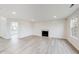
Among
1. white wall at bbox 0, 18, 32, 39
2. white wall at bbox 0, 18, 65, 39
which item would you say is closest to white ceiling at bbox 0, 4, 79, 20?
white wall at bbox 0, 18, 32, 39

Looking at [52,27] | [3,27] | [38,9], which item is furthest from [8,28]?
[52,27]

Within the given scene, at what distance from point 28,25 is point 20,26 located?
1.85 m

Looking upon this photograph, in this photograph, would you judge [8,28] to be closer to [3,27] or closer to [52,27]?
[3,27]

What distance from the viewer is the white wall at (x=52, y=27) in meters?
9.04

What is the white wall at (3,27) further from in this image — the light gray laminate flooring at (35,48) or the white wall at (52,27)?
the white wall at (52,27)

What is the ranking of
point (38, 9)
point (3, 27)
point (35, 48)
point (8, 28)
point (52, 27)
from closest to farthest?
point (38, 9)
point (35, 48)
point (3, 27)
point (8, 28)
point (52, 27)

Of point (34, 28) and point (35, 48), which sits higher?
point (34, 28)

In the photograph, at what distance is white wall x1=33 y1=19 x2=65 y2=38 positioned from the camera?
904 centimetres

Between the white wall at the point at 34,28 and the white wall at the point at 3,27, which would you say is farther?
the white wall at the point at 34,28

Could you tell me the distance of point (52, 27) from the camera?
9.65 metres

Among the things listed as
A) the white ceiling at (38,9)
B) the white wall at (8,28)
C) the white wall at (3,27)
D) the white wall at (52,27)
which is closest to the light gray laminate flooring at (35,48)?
the white wall at (3,27)

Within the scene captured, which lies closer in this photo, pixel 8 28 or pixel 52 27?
pixel 8 28

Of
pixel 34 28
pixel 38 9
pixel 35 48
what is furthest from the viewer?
pixel 34 28

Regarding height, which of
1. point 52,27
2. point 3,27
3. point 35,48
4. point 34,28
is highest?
point 3,27
